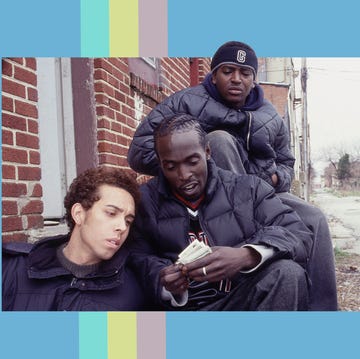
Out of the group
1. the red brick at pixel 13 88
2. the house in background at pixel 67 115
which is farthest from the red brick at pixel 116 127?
the red brick at pixel 13 88

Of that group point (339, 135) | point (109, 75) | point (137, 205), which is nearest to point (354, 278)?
point (339, 135)

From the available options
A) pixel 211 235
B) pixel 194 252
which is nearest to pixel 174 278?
pixel 194 252

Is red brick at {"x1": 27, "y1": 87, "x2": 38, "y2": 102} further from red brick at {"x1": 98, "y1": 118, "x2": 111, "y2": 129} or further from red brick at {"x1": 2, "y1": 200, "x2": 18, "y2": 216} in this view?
red brick at {"x1": 2, "y1": 200, "x2": 18, "y2": 216}

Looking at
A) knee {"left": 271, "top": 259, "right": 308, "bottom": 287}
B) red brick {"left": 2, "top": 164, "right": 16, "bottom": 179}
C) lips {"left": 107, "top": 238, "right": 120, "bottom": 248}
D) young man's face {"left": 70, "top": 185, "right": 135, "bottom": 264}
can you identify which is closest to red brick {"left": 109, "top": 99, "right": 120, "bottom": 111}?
young man's face {"left": 70, "top": 185, "right": 135, "bottom": 264}

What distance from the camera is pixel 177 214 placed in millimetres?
2002

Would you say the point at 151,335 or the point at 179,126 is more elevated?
the point at 179,126

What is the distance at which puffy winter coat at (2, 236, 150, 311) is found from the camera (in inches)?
77.9

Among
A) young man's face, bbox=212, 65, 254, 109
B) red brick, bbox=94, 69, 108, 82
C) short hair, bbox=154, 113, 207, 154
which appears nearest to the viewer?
short hair, bbox=154, 113, 207, 154

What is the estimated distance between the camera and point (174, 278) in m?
1.92

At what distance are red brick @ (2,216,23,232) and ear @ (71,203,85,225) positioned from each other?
Answer: 24 centimetres

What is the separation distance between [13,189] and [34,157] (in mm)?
167

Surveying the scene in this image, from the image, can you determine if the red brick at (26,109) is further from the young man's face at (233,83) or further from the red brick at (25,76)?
the young man's face at (233,83)

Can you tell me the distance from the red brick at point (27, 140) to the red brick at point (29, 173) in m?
0.10

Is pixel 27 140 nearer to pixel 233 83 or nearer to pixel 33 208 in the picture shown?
pixel 33 208
